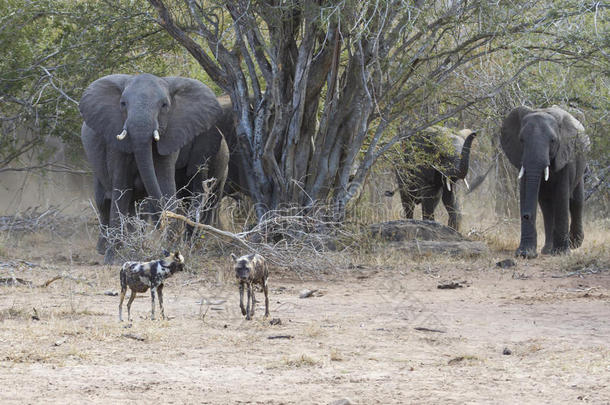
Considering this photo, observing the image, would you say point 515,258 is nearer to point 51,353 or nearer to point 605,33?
point 605,33

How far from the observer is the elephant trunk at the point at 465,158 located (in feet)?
56.7

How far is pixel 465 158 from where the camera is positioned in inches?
690

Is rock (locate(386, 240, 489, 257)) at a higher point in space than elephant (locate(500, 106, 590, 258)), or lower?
lower

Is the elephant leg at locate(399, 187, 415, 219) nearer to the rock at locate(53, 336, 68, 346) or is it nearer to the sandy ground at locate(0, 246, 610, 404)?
the sandy ground at locate(0, 246, 610, 404)

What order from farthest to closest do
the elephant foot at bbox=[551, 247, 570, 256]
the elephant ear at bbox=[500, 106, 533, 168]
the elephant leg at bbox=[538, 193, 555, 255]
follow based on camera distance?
the elephant ear at bbox=[500, 106, 533, 168], the elephant leg at bbox=[538, 193, 555, 255], the elephant foot at bbox=[551, 247, 570, 256]

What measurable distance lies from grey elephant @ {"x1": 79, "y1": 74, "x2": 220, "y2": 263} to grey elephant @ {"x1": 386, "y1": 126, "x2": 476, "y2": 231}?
398cm

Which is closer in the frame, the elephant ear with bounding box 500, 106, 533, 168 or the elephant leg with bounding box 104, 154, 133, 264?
the elephant leg with bounding box 104, 154, 133, 264

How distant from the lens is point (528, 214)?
13875 millimetres

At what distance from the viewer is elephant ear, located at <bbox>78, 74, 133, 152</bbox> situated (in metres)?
13.1

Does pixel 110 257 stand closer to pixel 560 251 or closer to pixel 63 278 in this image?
pixel 63 278

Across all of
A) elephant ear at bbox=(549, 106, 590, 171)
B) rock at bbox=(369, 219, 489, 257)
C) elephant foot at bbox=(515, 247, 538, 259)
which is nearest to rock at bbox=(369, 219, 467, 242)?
rock at bbox=(369, 219, 489, 257)

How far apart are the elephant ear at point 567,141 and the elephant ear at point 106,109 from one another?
242 inches

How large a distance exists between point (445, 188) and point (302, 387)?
1284 cm

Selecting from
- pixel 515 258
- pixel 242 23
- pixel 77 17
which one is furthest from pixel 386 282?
pixel 77 17
